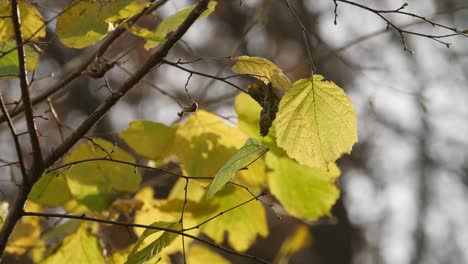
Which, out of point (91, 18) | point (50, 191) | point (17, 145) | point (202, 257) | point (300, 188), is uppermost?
point (91, 18)

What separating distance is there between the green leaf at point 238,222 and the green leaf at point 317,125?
1.07 feet

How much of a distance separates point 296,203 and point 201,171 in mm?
192

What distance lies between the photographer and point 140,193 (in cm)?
141

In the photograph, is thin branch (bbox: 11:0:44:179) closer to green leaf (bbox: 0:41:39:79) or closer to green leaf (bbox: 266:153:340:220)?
green leaf (bbox: 0:41:39:79)

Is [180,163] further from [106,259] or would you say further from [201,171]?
[106,259]

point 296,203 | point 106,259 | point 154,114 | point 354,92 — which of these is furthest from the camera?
point 154,114

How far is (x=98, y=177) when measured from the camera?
1250 millimetres

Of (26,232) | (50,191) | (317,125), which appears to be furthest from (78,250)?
(317,125)

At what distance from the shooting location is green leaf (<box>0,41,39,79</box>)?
976 mm

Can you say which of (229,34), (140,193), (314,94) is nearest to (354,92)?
(229,34)

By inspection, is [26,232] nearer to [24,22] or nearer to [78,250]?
[78,250]

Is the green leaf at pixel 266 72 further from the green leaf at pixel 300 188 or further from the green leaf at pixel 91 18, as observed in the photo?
the green leaf at pixel 300 188

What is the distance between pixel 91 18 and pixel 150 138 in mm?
320

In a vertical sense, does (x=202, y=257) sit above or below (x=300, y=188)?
below
